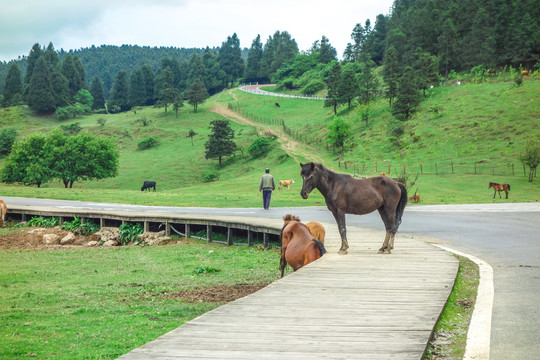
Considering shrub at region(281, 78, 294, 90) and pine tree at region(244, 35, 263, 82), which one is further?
pine tree at region(244, 35, 263, 82)

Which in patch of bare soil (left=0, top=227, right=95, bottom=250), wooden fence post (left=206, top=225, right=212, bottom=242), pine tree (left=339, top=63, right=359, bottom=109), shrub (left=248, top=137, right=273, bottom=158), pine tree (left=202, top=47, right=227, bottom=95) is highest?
pine tree (left=202, top=47, right=227, bottom=95)

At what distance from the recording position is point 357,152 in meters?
70.4

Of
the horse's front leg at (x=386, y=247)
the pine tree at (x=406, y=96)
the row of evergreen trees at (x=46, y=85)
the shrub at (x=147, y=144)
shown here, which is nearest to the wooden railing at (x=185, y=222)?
the horse's front leg at (x=386, y=247)

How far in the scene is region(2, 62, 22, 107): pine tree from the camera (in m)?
146

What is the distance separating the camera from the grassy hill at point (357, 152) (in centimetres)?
4219

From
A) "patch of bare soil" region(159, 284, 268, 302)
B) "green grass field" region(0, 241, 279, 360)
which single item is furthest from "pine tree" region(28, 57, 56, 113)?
"patch of bare soil" region(159, 284, 268, 302)

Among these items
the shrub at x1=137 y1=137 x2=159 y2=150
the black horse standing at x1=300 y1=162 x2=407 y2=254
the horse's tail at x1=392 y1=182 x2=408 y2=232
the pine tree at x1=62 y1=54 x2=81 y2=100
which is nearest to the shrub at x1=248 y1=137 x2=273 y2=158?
the shrub at x1=137 y1=137 x2=159 y2=150

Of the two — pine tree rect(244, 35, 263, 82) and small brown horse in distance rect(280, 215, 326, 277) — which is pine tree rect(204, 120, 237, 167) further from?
pine tree rect(244, 35, 263, 82)

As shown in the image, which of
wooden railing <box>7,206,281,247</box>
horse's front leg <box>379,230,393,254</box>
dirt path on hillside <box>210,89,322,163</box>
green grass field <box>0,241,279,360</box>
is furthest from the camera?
dirt path on hillside <box>210,89,322,163</box>

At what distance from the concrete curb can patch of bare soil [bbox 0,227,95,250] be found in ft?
58.7

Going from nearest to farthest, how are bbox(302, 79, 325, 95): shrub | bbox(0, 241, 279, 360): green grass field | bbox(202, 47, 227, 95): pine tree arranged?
bbox(0, 241, 279, 360): green grass field < bbox(302, 79, 325, 95): shrub < bbox(202, 47, 227, 95): pine tree

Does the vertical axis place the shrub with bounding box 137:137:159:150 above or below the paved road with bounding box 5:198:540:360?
above

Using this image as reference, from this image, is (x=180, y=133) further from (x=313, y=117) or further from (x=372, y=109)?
(x=372, y=109)

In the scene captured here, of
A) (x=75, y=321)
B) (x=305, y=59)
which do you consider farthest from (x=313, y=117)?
(x=75, y=321)
